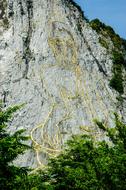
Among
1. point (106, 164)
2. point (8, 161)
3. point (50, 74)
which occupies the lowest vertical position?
point (106, 164)

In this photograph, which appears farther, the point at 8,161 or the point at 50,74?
the point at 50,74

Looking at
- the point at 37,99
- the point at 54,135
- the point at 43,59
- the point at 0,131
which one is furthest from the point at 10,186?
the point at 43,59

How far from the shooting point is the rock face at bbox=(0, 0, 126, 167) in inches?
1411

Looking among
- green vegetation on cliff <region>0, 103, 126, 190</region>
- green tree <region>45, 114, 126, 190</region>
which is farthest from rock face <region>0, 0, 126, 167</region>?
green vegetation on cliff <region>0, 103, 126, 190</region>

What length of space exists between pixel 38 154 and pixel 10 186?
59.0 feet

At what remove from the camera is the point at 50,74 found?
40.1 meters

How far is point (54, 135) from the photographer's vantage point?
3531 cm

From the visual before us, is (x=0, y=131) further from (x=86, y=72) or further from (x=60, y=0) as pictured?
(x=60, y=0)

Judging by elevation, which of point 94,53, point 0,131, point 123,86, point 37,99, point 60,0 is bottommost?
point 0,131

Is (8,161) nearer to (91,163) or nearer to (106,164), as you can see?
(91,163)

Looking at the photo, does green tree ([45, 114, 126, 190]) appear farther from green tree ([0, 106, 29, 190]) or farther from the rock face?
the rock face

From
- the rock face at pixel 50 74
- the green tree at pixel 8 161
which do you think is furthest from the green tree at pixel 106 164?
the rock face at pixel 50 74

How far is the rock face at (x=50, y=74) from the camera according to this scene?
35844mm

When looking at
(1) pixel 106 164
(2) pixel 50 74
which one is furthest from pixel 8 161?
(2) pixel 50 74
